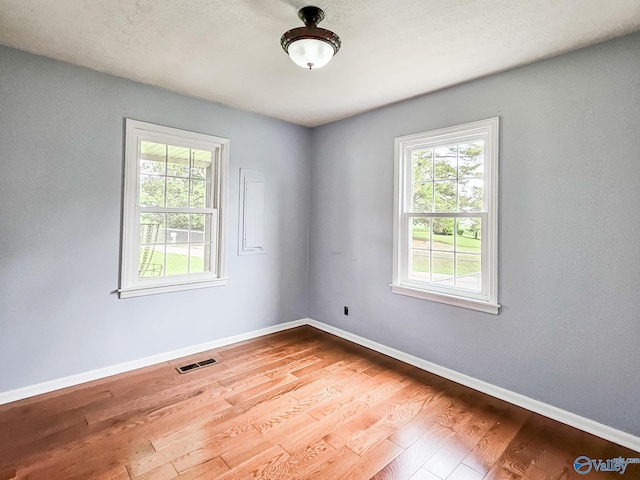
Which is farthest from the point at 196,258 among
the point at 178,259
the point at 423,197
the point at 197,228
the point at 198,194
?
the point at 423,197

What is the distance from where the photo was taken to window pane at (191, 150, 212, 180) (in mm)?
3466

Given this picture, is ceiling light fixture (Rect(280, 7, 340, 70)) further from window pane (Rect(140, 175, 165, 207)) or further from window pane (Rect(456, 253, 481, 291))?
window pane (Rect(456, 253, 481, 291))

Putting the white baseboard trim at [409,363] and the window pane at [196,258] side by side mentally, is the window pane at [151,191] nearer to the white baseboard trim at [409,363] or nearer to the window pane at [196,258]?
the window pane at [196,258]

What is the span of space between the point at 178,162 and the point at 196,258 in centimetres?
101

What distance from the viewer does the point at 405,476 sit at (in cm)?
180

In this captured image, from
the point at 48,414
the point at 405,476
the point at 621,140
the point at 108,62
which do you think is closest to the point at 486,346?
the point at 405,476

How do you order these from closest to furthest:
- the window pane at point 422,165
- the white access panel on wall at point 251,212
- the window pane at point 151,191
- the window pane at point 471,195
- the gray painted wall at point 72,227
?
the gray painted wall at point 72,227 < the window pane at point 471,195 < the window pane at point 151,191 < the window pane at point 422,165 < the white access panel on wall at point 251,212

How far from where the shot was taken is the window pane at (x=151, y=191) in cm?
313

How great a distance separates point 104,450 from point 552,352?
3.05m

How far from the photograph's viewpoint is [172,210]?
3275 mm

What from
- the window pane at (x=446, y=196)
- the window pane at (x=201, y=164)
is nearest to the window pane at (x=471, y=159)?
the window pane at (x=446, y=196)

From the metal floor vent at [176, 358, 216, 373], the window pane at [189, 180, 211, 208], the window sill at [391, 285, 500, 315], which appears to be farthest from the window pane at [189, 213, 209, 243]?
the window sill at [391, 285, 500, 315]

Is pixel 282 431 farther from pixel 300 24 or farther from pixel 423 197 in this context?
pixel 300 24

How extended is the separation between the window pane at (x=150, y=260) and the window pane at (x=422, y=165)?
104 inches
